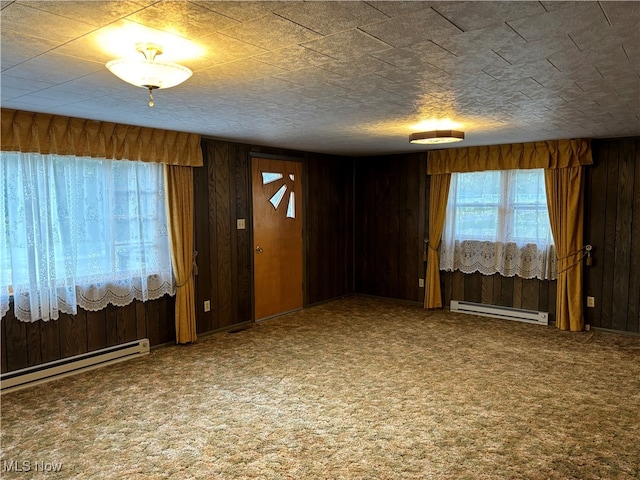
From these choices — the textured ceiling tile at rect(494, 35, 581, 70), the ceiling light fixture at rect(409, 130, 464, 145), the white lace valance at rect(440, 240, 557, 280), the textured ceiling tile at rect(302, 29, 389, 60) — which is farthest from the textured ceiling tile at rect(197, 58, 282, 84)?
the white lace valance at rect(440, 240, 557, 280)

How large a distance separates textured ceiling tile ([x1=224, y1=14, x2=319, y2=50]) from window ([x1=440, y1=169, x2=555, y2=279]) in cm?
442

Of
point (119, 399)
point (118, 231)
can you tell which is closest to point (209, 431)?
point (119, 399)

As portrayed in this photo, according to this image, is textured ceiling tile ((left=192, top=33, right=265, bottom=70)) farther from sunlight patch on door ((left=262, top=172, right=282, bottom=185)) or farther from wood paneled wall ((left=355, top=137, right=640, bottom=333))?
wood paneled wall ((left=355, top=137, right=640, bottom=333))

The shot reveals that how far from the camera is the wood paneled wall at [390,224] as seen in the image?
655 cm

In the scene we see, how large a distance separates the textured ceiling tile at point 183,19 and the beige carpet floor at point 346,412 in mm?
2231

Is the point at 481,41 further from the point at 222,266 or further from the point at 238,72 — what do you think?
the point at 222,266

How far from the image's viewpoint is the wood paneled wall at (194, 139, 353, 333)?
4.98 metres

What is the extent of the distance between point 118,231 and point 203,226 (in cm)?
100

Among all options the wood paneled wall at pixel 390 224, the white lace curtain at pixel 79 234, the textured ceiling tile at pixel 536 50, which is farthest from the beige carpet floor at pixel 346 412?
A: the textured ceiling tile at pixel 536 50

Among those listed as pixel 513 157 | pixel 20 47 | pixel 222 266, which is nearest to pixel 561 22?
pixel 20 47

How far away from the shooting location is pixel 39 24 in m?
1.73

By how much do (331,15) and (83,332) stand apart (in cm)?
362

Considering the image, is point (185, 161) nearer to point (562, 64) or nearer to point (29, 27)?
point (29, 27)

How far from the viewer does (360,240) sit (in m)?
7.23
